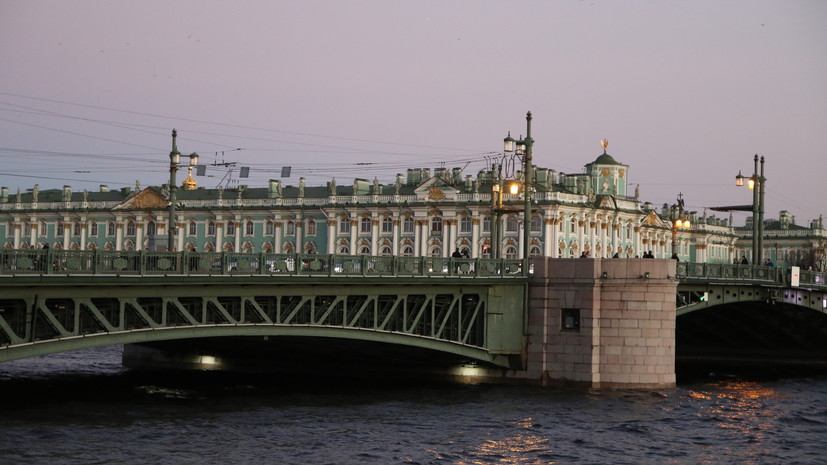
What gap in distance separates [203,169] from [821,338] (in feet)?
101

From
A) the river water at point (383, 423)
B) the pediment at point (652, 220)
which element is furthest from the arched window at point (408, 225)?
the river water at point (383, 423)

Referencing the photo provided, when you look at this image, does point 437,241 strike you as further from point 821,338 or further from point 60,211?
point 821,338

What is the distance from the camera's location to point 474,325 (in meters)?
44.2

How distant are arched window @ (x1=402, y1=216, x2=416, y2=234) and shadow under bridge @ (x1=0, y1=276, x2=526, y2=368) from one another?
179ft

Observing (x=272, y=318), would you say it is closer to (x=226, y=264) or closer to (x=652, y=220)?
(x=226, y=264)

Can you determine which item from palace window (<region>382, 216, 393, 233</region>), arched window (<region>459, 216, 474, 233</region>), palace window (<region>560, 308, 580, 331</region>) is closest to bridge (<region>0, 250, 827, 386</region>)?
palace window (<region>560, 308, 580, 331</region>)

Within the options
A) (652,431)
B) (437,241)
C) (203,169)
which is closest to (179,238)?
(437,241)

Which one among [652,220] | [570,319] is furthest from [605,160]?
[570,319]

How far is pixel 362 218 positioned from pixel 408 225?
425 centimetres

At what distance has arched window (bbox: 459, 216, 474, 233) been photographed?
4072 inches

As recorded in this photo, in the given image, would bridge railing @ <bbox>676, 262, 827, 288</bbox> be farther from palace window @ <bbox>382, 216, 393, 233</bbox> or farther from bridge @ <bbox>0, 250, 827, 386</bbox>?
palace window @ <bbox>382, 216, 393, 233</bbox>

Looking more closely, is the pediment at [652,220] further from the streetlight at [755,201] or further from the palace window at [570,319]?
the palace window at [570,319]

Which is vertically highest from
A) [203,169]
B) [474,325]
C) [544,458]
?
[203,169]

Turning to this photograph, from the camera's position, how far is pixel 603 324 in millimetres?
42469
